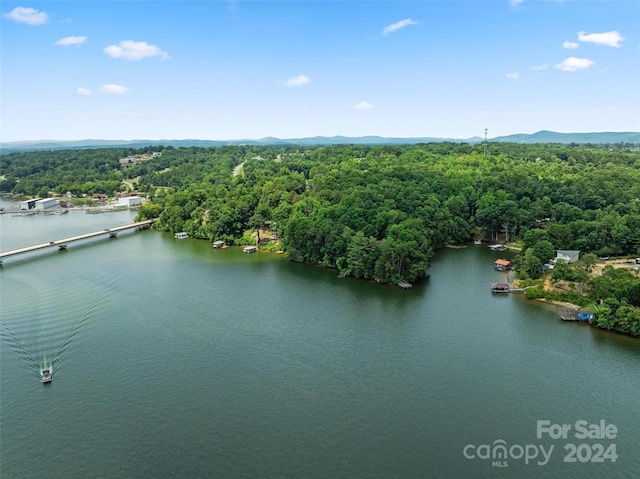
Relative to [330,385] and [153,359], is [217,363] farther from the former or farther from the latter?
[330,385]

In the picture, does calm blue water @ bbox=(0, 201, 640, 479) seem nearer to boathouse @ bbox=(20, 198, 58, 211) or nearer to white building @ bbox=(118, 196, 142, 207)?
A: white building @ bbox=(118, 196, 142, 207)

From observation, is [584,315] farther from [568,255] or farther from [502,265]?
[502,265]

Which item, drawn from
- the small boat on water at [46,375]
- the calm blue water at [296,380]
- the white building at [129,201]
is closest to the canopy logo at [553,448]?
the calm blue water at [296,380]

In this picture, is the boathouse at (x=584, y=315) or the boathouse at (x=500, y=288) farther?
the boathouse at (x=500, y=288)

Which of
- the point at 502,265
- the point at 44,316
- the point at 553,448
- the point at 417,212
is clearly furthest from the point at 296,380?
the point at 417,212

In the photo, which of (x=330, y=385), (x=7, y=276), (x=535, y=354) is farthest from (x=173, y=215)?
(x=535, y=354)

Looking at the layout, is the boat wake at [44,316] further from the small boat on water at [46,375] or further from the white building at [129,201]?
the white building at [129,201]
